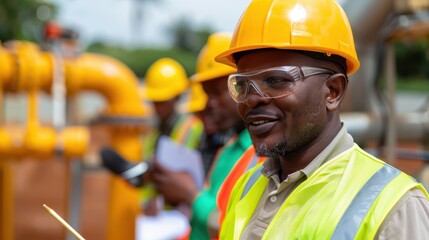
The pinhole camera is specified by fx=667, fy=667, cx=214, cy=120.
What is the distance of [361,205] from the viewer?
59.9 inches

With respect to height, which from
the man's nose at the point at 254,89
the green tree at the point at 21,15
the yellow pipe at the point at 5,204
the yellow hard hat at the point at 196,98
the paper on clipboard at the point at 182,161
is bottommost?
the green tree at the point at 21,15

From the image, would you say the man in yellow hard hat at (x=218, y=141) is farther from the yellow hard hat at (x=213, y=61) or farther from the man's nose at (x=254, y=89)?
the man's nose at (x=254, y=89)

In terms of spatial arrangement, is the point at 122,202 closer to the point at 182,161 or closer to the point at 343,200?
the point at 182,161

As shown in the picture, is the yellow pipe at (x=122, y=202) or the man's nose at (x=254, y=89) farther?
the yellow pipe at (x=122, y=202)

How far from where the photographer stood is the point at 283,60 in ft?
5.70

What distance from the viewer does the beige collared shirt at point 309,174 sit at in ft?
4.78

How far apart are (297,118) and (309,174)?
0.15 meters

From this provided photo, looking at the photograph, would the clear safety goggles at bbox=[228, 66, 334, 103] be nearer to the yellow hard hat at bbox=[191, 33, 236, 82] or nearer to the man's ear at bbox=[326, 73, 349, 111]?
the man's ear at bbox=[326, 73, 349, 111]

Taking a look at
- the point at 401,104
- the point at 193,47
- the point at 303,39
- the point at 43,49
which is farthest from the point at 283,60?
the point at 193,47

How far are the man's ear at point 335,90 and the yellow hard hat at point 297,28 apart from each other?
0.20 ft


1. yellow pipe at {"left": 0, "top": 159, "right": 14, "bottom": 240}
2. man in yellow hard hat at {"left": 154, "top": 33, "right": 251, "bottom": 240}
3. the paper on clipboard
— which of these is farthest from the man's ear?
yellow pipe at {"left": 0, "top": 159, "right": 14, "bottom": 240}

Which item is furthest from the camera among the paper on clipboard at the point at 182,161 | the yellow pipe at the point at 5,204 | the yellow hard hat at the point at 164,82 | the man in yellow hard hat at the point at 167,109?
the yellow hard hat at the point at 164,82

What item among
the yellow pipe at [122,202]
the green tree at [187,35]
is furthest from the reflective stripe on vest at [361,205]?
the green tree at [187,35]

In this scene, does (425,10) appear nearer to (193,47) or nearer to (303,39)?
(303,39)
